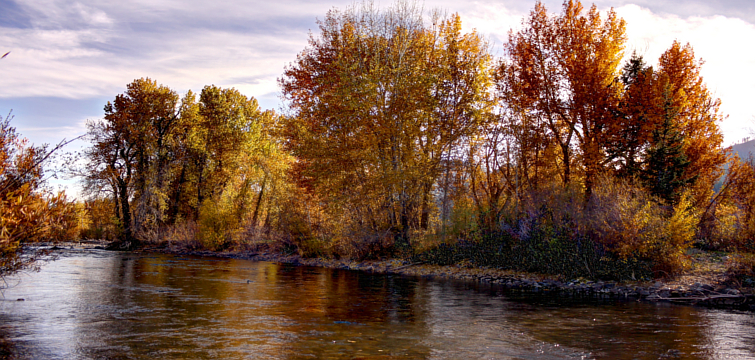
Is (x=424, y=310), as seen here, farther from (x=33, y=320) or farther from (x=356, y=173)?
(x=356, y=173)

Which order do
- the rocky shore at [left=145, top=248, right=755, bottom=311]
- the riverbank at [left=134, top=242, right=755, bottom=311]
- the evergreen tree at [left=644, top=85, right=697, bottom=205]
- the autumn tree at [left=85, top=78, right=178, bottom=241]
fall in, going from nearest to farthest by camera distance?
the rocky shore at [left=145, top=248, right=755, bottom=311] < the riverbank at [left=134, top=242, right=755, bottom=311] < the evergreen tree at [left=644, top=85, right=697, bottom=205] < the autumn tree at [left=85, top=78, right=178, bottom=241]

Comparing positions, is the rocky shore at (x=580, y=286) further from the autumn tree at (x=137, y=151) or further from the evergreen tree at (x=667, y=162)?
the autumn tree at (x=137, y=151)

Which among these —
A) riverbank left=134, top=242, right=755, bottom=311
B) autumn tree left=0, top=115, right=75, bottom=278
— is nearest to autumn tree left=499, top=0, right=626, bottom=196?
riverbank left=134, top=242, right=755, bottom=311

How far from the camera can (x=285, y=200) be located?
39688 millimetres

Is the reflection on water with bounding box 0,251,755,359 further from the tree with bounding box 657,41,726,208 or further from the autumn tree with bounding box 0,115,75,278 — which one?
the tree with bounding box 657,41,726,208

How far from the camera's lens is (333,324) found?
48.8 ft

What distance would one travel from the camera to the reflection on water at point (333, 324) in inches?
462

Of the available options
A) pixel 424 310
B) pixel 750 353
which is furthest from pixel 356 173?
pixel 750 353

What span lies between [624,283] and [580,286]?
1.79 meters

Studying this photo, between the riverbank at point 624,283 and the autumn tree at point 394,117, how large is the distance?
106 inches

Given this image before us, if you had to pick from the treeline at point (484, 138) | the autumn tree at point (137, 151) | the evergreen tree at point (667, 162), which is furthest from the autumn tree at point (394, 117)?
the autumn tree at point (137, 151)

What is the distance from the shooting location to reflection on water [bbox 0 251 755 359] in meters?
11.7

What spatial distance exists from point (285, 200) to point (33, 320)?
25.7 metres

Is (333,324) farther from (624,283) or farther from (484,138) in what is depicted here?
(484,138)
